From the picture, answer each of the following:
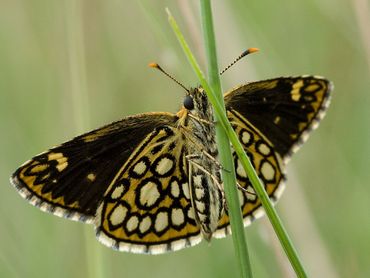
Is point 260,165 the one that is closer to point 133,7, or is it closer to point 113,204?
point 113,204

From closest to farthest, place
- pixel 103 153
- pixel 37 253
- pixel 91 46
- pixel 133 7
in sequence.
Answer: pixel 103 153 → pixel 37 253 → pixel 91 46 → pixel 133 7

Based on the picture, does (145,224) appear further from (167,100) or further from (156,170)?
(167,100)

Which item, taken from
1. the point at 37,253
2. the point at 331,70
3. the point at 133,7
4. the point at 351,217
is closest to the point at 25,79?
the point at 133,7

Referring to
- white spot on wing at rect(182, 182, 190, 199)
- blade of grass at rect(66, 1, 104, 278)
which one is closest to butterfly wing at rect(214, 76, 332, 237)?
white spot on wing at rect(182, 182, 190, 199)

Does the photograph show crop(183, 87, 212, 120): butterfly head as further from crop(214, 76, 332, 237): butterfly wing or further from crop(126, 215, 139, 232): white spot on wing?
crop(126, 215, 139, 232): white spot on wing

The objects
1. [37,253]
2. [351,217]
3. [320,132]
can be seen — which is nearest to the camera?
[37,253]

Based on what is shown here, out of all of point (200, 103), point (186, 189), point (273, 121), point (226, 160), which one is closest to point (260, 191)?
point (226, 160)
